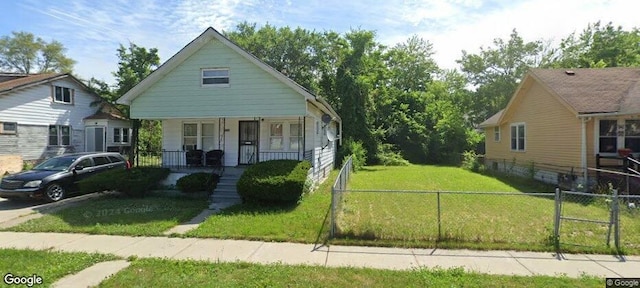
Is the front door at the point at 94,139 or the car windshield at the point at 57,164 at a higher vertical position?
the front door at the point at 94,139

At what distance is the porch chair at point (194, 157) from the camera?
14.1 meters

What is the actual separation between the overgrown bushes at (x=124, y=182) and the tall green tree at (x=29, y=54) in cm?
5157

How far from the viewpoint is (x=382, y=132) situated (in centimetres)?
2822

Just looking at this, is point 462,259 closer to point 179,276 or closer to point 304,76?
point 179,276

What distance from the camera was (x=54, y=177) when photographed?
11.3m

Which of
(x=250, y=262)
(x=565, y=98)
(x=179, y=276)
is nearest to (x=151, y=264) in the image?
(x=179, y=276)

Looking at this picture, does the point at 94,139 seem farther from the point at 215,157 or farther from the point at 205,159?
the point at 215,157

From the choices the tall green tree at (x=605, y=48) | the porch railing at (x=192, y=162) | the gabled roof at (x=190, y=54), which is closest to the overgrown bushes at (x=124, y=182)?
the porch railing at (x=192, y=162)

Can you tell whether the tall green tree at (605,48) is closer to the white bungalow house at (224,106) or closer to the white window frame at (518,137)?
the white window frame at (518,137)

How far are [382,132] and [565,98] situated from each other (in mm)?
15303

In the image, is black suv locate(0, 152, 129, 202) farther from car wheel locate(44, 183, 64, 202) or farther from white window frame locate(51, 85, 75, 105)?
white window frame locate(51, 85, 75, 105)

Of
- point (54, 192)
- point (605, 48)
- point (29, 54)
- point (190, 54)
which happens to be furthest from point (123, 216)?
point (29, 54)

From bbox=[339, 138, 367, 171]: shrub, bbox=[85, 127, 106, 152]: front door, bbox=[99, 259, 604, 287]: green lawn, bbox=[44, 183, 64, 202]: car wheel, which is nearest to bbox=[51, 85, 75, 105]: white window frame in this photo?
bbox=[85, 127, 106, 152]: front door

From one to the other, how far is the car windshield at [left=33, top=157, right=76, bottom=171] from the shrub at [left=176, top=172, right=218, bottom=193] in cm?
429
